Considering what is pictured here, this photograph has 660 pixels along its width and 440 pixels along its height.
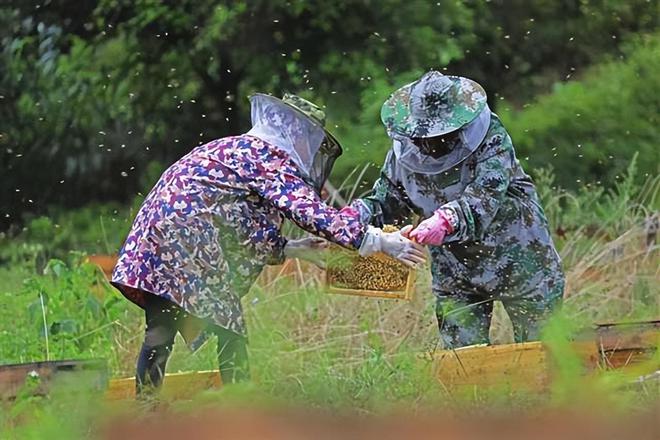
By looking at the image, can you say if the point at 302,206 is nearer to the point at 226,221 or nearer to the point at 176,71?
the point at 226,221

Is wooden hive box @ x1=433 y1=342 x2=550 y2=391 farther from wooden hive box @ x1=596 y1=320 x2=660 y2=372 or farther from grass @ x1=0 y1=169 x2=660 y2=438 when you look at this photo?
wooden hive box @ x1=596 y1=320 x2=660 y2=372

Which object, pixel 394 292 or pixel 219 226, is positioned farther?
pixel 394 292

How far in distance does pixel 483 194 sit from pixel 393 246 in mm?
397

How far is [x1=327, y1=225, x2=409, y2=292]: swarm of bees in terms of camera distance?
4293mm

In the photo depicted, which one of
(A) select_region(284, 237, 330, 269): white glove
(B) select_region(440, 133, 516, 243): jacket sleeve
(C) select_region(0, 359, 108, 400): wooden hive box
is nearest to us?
(C) select_region(0, 359, 108, 400): wooden hive box

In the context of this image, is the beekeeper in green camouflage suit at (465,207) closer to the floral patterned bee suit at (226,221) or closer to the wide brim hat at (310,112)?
the wide brim hat at (310,112)

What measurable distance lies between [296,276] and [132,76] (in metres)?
4.63

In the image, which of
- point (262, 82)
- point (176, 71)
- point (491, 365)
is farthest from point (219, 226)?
point (176, 71)

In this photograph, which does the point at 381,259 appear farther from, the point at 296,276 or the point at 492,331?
the point at 296,276

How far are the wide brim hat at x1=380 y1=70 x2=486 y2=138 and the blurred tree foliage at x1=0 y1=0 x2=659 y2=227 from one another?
18.6 ft

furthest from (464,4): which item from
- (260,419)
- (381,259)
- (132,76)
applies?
(260,419)

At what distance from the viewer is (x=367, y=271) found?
4359 mm

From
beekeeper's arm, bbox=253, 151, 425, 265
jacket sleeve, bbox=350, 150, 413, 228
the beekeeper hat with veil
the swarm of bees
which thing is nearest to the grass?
the swarm of bees

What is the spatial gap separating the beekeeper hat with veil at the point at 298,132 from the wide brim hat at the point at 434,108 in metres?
0.25
